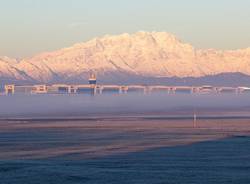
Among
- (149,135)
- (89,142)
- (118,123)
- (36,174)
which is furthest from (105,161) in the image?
(118,123)

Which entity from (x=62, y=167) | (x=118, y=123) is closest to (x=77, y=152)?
(x=62, y=167)

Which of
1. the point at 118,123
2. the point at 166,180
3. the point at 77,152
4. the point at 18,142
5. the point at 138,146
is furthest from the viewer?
the point at 118,123

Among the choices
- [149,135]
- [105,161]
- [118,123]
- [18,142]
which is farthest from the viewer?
[118,123]

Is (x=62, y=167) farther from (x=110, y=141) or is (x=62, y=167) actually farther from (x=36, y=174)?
(x=110, y=141)

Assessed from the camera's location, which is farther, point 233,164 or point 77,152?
point 77,152

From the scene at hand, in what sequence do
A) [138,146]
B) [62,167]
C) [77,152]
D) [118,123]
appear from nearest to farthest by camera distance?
[62,167] → [77,152] → [138,146] → [118,123]

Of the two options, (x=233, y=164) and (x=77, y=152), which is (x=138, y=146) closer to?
(x=77, y=152)
